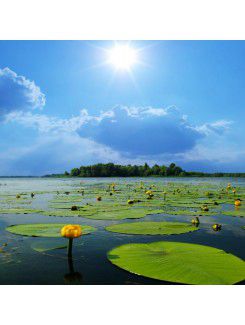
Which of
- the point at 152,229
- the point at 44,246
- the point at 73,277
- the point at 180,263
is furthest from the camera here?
the point at 152,229

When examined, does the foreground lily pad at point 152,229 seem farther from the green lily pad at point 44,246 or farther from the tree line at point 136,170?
the tree line at point 136,170

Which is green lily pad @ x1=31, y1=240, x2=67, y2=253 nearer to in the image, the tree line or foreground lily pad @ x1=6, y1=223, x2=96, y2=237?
foreground lily pad @ x1=6, y1=223, x2=96, y2=237

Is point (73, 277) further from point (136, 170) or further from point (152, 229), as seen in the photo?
point (136, 170)

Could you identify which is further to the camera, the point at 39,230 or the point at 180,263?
the point at 39,230

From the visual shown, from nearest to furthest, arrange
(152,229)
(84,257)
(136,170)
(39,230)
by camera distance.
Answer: (84,257) → (39,230) → (152,229) → (136,170)

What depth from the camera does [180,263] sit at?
3.27 m

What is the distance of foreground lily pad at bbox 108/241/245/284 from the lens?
294cm

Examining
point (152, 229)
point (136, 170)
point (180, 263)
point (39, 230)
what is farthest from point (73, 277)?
point (136, 170)

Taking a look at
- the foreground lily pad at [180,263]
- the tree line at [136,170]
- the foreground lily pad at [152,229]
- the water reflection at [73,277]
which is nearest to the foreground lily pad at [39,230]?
the foreground lily pad at [152,229]

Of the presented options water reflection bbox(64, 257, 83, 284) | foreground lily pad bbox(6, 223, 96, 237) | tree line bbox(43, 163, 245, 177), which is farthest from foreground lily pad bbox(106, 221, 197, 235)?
tree line bbox(43, 163, 245, 177)

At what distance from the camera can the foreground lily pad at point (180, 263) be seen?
2.94 metres
